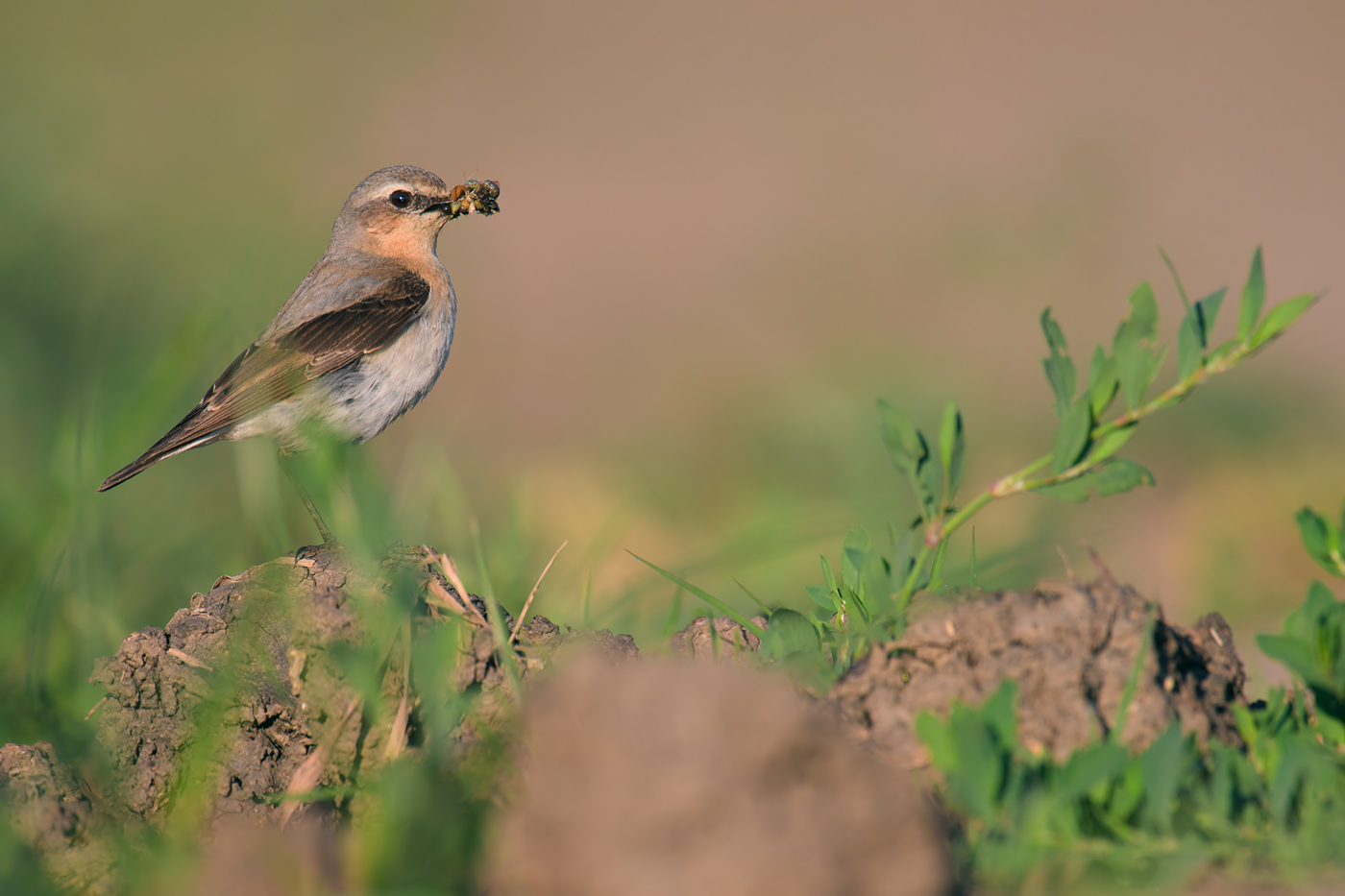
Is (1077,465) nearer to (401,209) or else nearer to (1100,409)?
(1100,409)

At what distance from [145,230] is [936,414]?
629cm

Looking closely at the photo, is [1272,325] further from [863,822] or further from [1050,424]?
[1050,424]

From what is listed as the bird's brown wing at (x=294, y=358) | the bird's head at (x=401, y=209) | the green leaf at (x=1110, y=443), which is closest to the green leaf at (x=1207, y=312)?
the green leaf at (x=1110, y=443)

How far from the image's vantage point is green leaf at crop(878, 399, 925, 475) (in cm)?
234

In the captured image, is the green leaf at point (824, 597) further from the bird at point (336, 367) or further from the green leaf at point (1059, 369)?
the bird at point (336, 367)

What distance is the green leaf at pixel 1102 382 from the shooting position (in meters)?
2.32

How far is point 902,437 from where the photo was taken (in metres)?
2.35

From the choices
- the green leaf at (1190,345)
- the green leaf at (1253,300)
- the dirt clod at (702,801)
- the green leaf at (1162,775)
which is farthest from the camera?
the green leaf at (1190,345)

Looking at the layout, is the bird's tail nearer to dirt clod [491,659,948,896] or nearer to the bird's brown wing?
the bird's brown wing

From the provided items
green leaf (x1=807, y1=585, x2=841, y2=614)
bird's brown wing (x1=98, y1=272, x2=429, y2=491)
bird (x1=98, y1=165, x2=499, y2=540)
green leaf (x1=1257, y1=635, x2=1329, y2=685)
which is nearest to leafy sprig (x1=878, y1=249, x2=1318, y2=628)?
green leaf (x1=1257, y1=635, x2=1329, y2=685)

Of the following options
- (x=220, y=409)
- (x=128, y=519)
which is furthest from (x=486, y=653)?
(x=128, y=519)

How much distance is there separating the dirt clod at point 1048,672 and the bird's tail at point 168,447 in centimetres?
363

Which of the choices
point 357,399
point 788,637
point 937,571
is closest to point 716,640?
point 788,637

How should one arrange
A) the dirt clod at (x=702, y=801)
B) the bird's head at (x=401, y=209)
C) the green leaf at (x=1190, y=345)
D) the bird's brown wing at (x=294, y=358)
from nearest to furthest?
the dirt clod at (x=702, y=801) → the green leaf at (x=1190, y=345) → the bird's brown wing at (x=294, y=358) → the bird's head at (x=401, y=209)
